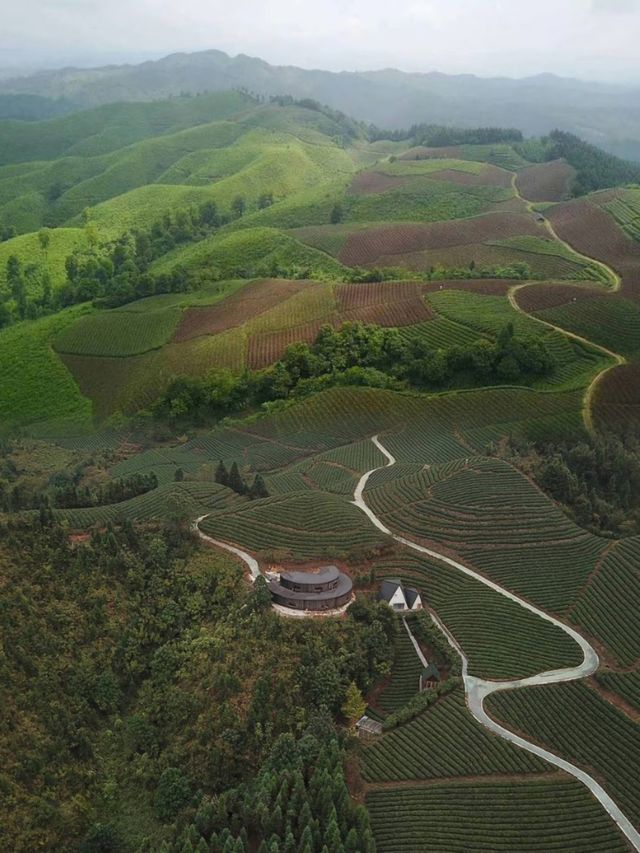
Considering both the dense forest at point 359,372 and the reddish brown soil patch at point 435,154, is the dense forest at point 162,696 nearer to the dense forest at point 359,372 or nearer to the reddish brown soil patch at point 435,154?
the dense forest at point 359,372

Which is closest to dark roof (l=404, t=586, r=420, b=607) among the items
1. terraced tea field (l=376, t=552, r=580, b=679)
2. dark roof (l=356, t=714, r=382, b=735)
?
terraced tea field (l=376, t=552, r=580, b=679)

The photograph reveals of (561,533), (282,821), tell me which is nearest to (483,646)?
(561,533)

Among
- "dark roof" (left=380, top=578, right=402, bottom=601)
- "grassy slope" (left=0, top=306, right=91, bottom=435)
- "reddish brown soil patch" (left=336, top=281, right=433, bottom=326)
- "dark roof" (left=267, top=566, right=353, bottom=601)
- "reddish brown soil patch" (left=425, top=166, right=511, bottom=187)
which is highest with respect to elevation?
"reddish brown soil patch" (left=425, top=166, right=511, bottom=187)

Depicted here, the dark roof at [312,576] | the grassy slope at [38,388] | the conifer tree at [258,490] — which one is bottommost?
the grassy slope at [38,388]

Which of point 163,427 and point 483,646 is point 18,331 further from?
point 483,646

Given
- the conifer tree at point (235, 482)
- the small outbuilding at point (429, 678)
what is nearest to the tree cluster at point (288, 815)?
the small outbuilding at point (429, 678)

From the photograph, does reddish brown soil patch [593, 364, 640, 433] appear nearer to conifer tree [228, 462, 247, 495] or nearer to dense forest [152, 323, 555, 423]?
dense forest [152, 323, 555, 423]

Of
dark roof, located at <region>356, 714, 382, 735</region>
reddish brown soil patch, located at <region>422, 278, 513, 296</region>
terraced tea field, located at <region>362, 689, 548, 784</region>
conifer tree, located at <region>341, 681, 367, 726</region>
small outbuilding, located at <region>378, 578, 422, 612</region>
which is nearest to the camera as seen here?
terraced tea field, located at <region>362, 689, 548, 784</region>
